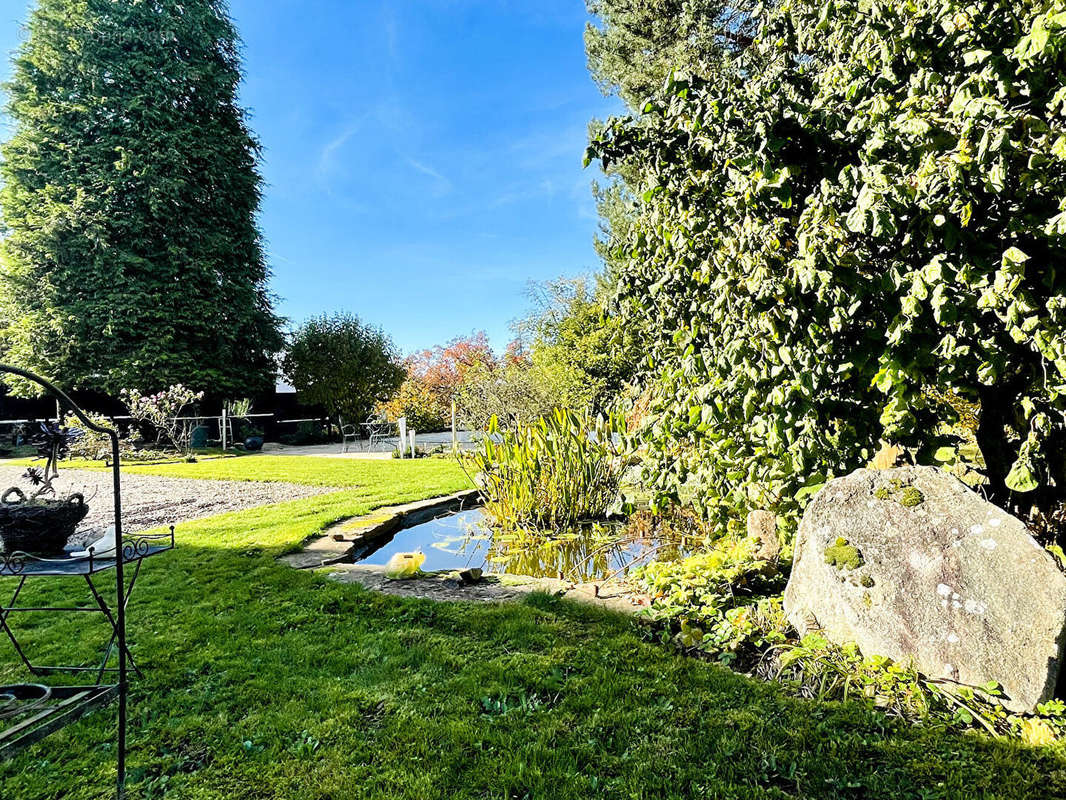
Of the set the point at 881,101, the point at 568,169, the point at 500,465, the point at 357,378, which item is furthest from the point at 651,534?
A: the point at 357,378

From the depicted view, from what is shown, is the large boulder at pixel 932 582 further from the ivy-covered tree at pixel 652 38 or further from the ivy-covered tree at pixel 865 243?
the ivy-covered tree at pixel 652 38

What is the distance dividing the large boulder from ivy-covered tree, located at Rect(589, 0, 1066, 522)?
9.1 inches

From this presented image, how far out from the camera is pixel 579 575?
3736 millimetres

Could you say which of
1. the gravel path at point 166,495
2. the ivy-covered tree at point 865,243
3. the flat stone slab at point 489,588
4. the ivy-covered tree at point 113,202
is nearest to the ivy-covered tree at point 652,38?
the ivy-covered tree at point 865,243

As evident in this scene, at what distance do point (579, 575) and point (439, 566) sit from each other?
974mm

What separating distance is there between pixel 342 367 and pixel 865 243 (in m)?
16.7

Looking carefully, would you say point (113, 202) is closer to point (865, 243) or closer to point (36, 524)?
point (36, 524)

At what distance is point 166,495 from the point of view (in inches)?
268

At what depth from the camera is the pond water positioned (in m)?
3.83

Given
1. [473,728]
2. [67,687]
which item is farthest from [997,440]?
[67,687]

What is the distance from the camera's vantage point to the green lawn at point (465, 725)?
4.88 ft

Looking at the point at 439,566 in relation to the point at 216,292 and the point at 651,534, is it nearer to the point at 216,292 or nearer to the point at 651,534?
the point at 651,534

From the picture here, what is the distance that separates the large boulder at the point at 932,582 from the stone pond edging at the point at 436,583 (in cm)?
93

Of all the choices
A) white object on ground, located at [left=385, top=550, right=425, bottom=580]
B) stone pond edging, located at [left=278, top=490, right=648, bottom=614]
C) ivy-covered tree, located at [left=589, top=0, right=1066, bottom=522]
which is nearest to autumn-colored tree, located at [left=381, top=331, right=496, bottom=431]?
stone pond edging, located at [left=278, top=490, right=648, bottom=614]
